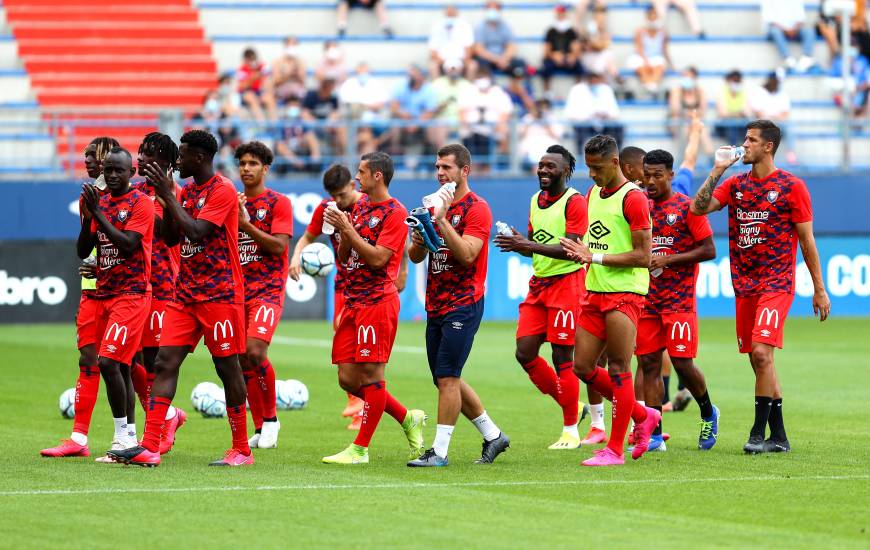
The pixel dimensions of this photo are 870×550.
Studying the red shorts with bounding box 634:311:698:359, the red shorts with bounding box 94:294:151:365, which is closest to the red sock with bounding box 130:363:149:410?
the red shorts with bounding box 94:294:151:365

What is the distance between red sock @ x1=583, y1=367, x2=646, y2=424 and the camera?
37.0ft

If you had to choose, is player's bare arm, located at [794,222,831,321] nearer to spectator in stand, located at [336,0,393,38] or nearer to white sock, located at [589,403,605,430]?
white sock, located at [589,403,605,430]

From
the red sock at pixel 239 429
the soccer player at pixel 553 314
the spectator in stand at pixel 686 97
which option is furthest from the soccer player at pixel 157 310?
the spectator in stand at pixel 686 97

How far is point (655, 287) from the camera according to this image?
1205 cm

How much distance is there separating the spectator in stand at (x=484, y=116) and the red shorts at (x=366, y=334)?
49.7 ft

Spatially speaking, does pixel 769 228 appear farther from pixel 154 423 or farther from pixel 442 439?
pixel 154 423

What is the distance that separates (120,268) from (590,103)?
18.9 m

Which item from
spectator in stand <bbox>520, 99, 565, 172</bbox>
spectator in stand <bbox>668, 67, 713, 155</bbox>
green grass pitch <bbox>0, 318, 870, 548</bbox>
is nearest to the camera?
green grass pitch <bbox>0, 318, 870, 548</bbox>

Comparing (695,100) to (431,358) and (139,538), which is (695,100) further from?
(139,538)

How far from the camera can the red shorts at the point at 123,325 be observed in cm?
1100

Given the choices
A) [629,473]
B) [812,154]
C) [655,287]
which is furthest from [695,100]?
[629,473]

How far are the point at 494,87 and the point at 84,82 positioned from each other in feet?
26.4

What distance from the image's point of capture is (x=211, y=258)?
10641 millimetres

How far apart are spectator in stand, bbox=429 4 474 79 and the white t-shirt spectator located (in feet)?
7.67
